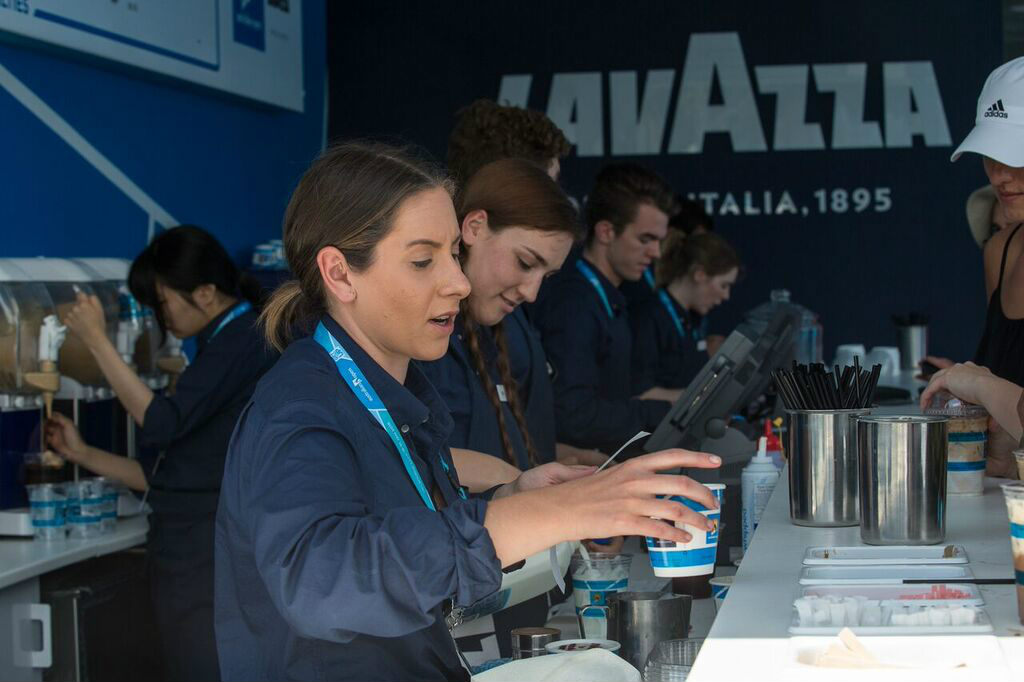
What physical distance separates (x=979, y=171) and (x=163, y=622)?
4.93 meters

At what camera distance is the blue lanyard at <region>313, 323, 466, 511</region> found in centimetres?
179

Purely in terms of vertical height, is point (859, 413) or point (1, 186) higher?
point (1, 186)

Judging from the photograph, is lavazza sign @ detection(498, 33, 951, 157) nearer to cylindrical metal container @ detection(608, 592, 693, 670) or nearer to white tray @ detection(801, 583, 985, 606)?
cylindrical metal container @ detection(608, 592, 693, 670)

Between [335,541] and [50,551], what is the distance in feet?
7.26

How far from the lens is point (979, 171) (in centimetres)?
697

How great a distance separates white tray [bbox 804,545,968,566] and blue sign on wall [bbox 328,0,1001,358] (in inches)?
213

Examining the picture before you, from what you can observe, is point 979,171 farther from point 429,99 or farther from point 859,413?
point 859,413

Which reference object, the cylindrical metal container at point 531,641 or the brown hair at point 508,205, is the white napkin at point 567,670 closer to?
the cylindrical metal container at point 531,641

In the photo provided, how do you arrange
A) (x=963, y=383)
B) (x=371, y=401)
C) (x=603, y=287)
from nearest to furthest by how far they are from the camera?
(x=371, y=401) → (x=963, y=383) → (x=603, y=287)

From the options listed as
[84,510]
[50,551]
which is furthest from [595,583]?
[84,510]

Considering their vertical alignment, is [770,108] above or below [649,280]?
above

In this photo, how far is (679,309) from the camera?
19.7 feet

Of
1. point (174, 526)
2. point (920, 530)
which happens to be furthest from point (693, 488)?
point (174, 526)

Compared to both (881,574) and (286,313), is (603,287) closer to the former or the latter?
(286,313)
